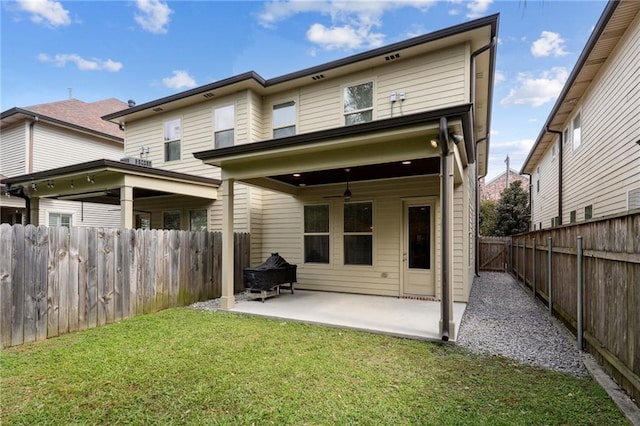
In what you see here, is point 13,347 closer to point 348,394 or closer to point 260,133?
point 348,394

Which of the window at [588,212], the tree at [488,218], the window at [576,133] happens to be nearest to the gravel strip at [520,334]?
the window at [588,212]

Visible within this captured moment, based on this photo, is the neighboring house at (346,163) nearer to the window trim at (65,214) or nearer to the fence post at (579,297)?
the fence post at (579,297)

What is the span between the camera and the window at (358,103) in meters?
7.98

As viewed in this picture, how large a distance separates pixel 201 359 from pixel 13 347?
263cm

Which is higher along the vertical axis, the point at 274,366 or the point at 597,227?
the point at 597,227

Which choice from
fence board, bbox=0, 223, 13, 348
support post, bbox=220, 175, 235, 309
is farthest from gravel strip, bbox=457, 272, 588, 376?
fence board, bbox=0, 223, 13, 348

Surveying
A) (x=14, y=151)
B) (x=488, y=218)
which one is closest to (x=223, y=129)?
(x=14, y=151)

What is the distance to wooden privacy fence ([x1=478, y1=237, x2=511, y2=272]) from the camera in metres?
14.5

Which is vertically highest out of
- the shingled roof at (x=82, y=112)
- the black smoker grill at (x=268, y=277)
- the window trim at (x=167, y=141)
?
the shingled roof at (x=82, y=112)

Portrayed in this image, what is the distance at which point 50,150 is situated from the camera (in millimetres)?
13000

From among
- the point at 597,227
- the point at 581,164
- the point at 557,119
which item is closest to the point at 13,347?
the point at 597,227

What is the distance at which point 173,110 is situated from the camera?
34.0 feet

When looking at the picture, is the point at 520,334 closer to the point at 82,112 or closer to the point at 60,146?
the point at 60,146

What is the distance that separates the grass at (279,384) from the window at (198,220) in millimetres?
5480
